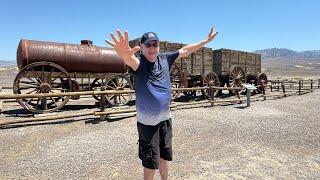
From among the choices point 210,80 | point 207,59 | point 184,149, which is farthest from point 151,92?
point 207,59

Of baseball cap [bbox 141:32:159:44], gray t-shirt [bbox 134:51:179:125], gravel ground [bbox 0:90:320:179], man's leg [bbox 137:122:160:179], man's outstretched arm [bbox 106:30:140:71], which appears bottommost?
gravel ground [bbox 0:90:320:179]

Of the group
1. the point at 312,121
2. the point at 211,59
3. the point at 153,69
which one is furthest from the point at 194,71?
the point at 153,69

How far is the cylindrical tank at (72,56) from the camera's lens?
11.9 meters

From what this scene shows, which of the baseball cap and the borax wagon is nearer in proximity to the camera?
the baseball cap

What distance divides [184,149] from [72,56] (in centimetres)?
713

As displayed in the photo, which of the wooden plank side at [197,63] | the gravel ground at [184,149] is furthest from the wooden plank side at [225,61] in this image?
the gravel ground at [184,149]

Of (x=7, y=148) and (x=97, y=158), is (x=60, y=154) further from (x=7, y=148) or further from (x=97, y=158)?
(x=7, y=148)

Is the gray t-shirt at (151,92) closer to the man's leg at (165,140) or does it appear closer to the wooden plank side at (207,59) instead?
the man's leg at (165,140)

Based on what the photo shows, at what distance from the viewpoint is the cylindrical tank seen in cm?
1186

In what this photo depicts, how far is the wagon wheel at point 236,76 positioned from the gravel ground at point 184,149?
8.40 metres

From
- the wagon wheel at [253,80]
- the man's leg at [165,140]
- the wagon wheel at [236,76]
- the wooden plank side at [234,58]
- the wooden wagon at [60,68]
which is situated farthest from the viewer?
the wagon wheel at [253,80]

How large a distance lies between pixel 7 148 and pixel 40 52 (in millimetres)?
5377

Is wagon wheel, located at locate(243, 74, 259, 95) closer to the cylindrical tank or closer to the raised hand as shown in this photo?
the cylindrical tank

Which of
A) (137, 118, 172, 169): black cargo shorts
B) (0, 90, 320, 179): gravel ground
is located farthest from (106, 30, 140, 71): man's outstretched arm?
(0, 90, 320, 179): gravel ground
